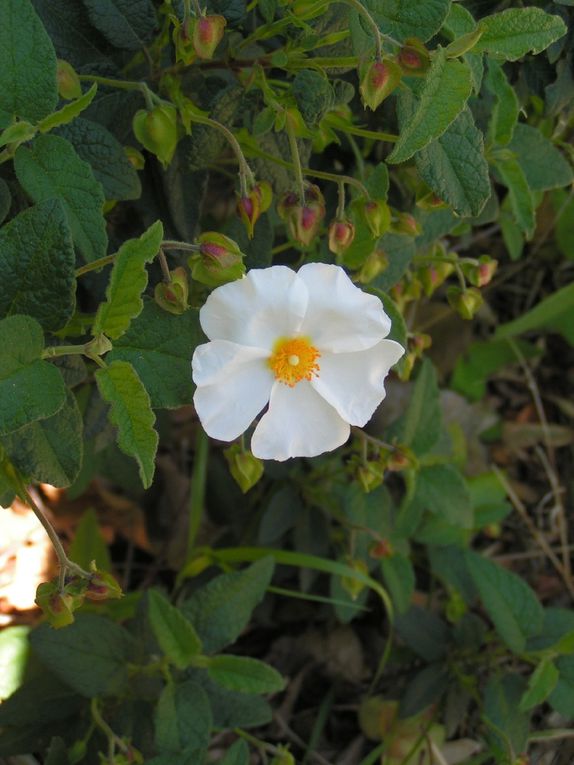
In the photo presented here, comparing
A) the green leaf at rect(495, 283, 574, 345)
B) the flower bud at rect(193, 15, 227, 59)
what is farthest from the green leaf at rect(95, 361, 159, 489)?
the green leaf at rect(495, 283, 574, 345)

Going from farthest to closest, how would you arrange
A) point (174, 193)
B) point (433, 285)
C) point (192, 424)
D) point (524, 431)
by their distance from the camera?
point (524, 431)
point (192, 424)
point (433, 285)
point (174, 193)

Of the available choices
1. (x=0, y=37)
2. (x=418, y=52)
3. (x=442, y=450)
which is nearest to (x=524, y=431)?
(x=442, y=450)

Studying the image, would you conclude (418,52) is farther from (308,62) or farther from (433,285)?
(433,285)

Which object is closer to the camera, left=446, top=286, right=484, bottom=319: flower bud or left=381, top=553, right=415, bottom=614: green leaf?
left=446, top=286, right=484, bottom=319: flower bud

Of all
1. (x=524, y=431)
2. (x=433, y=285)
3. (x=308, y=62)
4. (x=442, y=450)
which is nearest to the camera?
(x=308, y=62)

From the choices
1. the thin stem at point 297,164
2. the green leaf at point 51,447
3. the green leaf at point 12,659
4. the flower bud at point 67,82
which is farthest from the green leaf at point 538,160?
the green leaf at point 12,659

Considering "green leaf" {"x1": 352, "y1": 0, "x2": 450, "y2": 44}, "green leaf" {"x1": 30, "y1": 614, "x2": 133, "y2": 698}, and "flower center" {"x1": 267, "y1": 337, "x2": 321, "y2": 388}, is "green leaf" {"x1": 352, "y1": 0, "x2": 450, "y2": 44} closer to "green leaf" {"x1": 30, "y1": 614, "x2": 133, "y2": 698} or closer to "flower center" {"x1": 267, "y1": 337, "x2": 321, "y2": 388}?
"flower center" {"x1": 267, "y1": 337, "x2": 321, "y2": 388}

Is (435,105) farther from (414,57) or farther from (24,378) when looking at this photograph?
(24,378)
